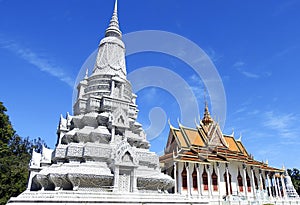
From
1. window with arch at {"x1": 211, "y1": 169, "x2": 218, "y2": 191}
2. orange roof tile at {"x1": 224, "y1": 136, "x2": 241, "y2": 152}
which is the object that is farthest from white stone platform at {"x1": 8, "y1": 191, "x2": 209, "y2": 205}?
orange roof tile at {"x1": 224, "y1": 136, "x2": 241, "y2": 152}

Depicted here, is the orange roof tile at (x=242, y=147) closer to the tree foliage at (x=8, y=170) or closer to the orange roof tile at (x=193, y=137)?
the orange roof tile at (x=193, y=137)

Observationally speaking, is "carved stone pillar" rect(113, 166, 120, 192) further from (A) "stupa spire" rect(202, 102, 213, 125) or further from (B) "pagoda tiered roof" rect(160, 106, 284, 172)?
(A) "stupa spire" rect(202, 102, 213, 125)

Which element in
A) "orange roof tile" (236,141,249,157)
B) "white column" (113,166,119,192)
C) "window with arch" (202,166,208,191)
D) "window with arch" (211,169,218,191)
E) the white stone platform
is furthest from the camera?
"orange roof tile" (236,141,249,157)

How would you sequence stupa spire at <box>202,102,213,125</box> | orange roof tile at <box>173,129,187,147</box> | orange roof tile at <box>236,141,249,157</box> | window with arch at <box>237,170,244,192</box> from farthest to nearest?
stupa spire at <box>202,102,213,125</box>, orange roof tile at <box>236,141,249,157</box>, window with arch at <box>237,170,244,192</box>, orange roof tile at <box>173,129,187,147</box>

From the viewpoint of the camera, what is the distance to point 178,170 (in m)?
25.0

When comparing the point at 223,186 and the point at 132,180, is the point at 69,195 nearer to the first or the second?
the point at 132,180

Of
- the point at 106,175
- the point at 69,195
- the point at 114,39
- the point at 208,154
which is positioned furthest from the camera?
the point at 208,154

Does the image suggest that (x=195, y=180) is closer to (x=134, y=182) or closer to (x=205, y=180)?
(x=205, y=180)

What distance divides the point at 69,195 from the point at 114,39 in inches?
556

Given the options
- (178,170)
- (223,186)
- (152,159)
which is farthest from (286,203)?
(152,159)

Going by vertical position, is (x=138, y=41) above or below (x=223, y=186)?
above

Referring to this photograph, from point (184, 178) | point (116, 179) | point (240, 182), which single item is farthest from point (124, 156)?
point (240, 182)

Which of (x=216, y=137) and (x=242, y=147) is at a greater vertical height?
(x=216, y=137)

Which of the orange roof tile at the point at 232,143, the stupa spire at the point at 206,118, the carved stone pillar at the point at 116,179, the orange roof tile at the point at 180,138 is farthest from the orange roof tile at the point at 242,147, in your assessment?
the carved stone pillar at the point at 116,179
